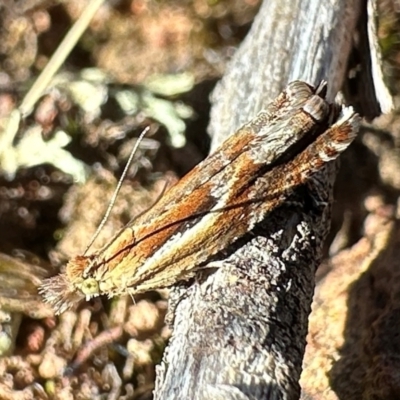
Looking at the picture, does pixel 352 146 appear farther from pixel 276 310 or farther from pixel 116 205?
pixel 276 310

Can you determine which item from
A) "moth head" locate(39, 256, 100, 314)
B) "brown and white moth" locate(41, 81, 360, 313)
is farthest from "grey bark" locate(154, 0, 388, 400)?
"moth head" locate(39, 256, 100, 314)

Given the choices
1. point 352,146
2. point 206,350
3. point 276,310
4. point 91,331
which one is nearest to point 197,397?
point 206,350

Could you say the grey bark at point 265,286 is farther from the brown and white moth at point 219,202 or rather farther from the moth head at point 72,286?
the moth head at point 72,286

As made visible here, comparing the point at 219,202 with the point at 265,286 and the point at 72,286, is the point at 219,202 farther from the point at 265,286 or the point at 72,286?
the point at 72,286

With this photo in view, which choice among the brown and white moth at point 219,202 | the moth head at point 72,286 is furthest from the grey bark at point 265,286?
the moth head at point 72,286

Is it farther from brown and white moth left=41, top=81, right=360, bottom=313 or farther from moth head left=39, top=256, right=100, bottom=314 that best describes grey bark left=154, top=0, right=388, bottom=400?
moth head left=39, top=256, right=100, bottom=314

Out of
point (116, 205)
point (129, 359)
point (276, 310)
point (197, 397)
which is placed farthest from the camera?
point (116, 205)

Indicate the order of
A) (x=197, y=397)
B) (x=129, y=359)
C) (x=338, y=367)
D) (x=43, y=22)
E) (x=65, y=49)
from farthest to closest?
(x=43, y=22) → (x=65, y=49) → (x=129, y=359) → (x=338, y=367) → (x=197, y=397)

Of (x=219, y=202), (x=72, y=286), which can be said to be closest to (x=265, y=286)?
(x=219, y=202)
